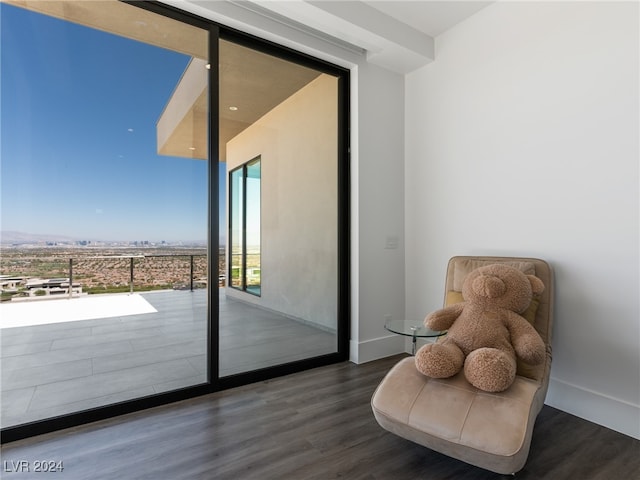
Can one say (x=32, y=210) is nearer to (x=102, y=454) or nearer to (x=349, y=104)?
(x=102, y=454)

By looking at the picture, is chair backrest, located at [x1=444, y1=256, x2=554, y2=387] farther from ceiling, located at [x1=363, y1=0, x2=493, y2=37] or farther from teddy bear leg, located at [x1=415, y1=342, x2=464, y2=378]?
ceiling, located at [x1=363, y1=0, x2=493, y2=37]

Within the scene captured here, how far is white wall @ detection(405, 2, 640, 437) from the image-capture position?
6.88ft

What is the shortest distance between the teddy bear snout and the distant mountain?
8.15 feet

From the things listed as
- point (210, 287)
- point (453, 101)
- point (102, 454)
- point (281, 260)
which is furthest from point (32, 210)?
point (453, 101)

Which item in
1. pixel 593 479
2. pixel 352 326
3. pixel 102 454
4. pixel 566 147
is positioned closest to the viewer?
pixel 593 479

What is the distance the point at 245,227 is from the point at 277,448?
173cm

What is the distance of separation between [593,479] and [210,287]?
8.04 feet

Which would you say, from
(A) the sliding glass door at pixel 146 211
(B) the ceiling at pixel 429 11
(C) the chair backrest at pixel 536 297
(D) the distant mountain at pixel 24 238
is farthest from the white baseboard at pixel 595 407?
(D) the distant mountain at pixel 24 238

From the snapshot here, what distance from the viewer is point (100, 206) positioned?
2.25m

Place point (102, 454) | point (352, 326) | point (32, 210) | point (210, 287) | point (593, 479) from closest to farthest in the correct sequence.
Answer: point (593, 479) < point (102, 454) < point (32, 210) < point (210, 287) < point (352, 326)

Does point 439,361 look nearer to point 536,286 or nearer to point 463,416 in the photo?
point 463,416

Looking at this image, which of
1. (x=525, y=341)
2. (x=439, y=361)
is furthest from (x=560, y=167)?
(x=439, y=361)

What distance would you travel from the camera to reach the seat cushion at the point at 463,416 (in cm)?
147

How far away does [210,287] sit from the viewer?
2.64m
